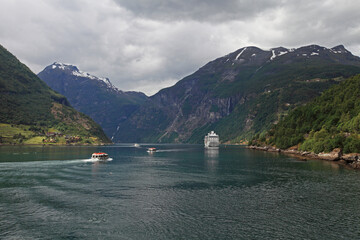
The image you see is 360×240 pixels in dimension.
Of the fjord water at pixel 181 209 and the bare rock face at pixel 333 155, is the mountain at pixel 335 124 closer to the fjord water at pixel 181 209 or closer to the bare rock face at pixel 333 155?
the bare rock face at pixel 333 155

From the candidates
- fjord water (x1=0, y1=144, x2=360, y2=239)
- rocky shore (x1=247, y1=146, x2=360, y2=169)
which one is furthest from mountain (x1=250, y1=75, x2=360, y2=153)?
fjord water (x1=0, y1=144, x2=360, y2=239)

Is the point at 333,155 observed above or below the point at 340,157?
above

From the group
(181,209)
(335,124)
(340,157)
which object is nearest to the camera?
(181,209)

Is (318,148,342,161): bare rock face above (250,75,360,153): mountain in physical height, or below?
below

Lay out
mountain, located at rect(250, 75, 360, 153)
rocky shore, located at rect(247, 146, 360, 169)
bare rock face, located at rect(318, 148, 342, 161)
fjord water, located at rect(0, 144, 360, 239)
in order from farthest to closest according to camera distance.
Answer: mountain, located at rect(250, 75, 360, 153)
bare rock face, located at rect(318, 148, 342, 161)
rocky shore, located at rect(247, 146, 360, 169)
fjord water, located at rect(0, 144, 360, 239)

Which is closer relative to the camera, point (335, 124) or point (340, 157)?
point (340, 157)

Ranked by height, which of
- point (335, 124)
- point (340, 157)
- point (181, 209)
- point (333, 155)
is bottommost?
point (181, 209)

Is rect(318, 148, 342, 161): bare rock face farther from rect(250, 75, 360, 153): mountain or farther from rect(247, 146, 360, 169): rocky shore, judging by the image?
rect(250, 75, 360, 153): mountain

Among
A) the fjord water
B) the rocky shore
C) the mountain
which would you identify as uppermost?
the mountain

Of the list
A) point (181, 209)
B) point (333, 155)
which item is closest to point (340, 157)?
point (333, 155)

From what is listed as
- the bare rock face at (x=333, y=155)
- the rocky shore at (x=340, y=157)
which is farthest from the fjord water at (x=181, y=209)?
the bare rock face at (x=333, y=155)

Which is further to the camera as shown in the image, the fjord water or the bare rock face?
the bare rock face

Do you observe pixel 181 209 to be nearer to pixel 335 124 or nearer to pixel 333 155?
pixel 333 155

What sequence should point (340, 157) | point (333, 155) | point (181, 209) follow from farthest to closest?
point (333, 155) → point (340, 157) → point (181, 209)
